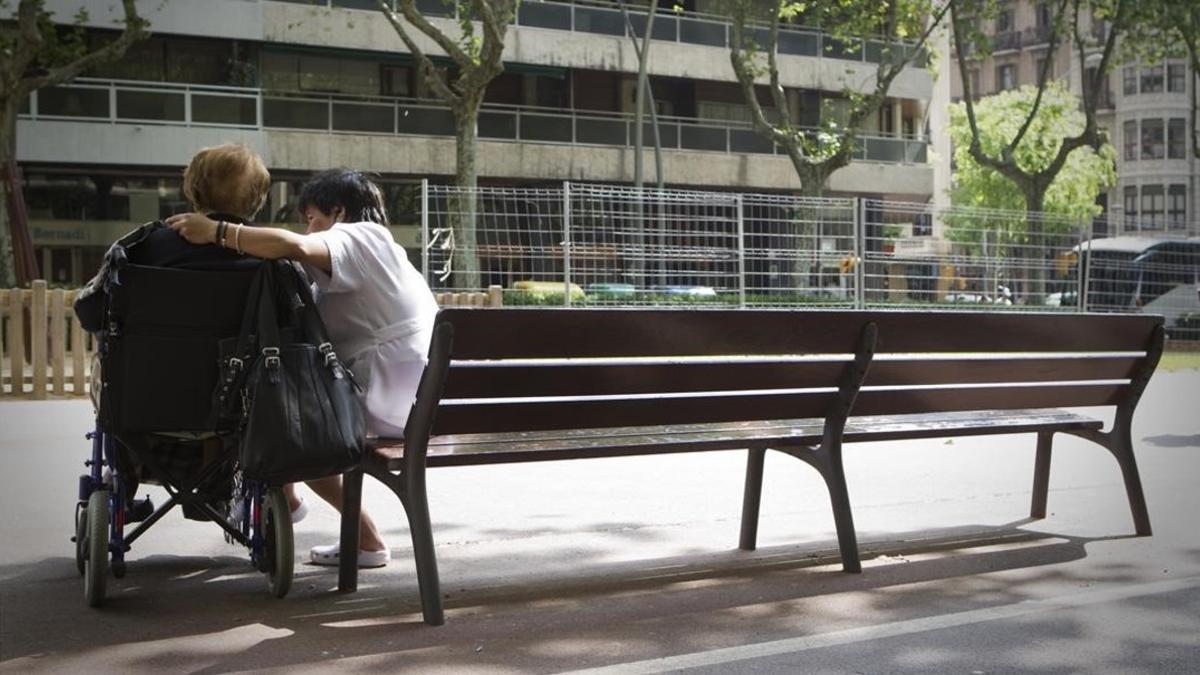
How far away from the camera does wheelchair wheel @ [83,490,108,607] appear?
208 inches

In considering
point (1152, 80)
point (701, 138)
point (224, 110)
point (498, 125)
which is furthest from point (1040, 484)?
point (1152, 80)

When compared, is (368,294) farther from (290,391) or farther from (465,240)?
(465,240)

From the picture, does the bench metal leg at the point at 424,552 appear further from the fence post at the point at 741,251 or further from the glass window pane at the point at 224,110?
the glass window pane at the point at 224,110

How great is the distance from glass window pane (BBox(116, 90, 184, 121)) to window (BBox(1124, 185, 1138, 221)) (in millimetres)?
61835

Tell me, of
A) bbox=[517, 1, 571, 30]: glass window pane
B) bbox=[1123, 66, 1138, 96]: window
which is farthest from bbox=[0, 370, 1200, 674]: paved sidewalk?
bbox=[1123, 66, 1138, 96]: window

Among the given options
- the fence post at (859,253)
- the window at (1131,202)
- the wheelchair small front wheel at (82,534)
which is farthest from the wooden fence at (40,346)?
the window at (1131,202)

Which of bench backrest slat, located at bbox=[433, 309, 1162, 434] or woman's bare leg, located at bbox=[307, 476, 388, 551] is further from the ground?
bench backrest slat, located at bbox=[433, 309, 1162, 434]

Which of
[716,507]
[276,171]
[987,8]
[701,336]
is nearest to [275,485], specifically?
[701,336]

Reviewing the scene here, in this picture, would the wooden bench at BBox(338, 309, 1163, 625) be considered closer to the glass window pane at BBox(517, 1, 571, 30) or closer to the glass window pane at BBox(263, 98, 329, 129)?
the glass window pane at BBox(263, 98, 329, 129)

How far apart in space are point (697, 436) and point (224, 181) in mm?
1837

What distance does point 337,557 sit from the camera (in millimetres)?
6281

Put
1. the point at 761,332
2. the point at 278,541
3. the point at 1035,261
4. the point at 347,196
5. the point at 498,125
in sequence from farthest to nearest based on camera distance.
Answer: the point at 498,125, the point at 1035,261, the point at 761,332, the point at 347,196, the point at 278,541

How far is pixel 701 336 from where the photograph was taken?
5.82 metres

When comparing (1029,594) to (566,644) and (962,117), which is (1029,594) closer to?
(566,644)
